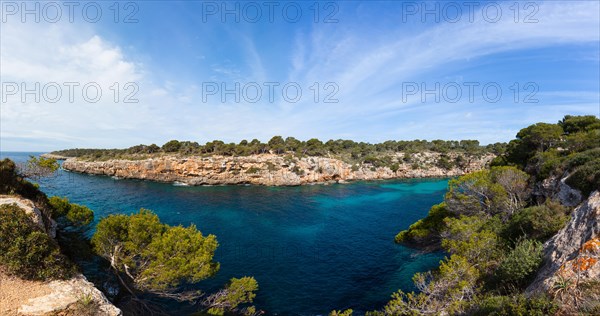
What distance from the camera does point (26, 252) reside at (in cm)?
973

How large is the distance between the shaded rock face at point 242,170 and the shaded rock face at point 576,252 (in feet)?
210

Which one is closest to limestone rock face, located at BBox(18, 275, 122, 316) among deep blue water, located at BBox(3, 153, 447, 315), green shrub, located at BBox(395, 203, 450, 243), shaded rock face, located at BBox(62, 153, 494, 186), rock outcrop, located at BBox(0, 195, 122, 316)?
rock outcrop, located at BBox(0, 195, 122, 316)

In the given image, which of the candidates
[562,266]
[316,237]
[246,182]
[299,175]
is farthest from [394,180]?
[562,266]

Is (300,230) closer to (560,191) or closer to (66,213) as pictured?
(66,213)

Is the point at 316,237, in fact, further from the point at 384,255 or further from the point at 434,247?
the point at 434,247

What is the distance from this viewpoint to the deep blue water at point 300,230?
2069 centimetres

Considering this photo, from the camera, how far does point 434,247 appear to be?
24875mm

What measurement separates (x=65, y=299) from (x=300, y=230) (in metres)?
28.6

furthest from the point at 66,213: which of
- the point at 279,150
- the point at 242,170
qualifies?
the point at 279,150

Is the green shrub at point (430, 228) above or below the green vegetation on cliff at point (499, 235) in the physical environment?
below

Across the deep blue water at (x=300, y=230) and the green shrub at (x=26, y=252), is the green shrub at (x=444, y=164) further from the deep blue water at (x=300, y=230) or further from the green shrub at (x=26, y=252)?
the green shrub at (x=26, y=252)

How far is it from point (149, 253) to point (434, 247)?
2465cm

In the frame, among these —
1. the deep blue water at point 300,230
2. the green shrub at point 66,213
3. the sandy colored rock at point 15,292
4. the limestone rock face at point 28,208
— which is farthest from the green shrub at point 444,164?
the sandy colored rock at point 15,292

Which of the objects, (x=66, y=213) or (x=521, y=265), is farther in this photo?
(x=66, y=213)
